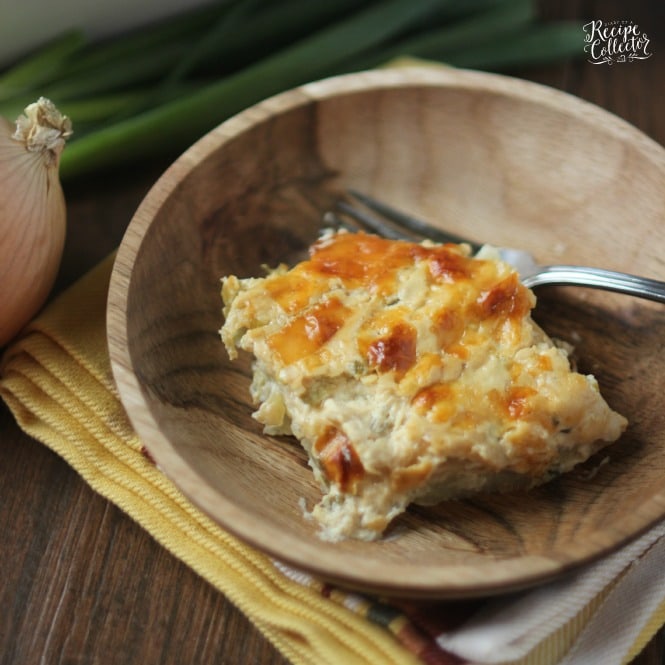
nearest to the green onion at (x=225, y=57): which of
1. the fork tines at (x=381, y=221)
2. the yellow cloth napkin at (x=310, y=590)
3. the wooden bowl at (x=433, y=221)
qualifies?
the wooden bowl at (x=433, y=221)

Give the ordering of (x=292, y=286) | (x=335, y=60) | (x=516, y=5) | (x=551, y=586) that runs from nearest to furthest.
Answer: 1. (x=551, y=586)
2. (x=292, y=286)
3. (x=335, y=60)
4. (x=516, y=5)

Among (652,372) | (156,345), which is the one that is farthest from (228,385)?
(652,372)

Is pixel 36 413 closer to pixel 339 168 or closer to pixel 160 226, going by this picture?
pixel 160 226

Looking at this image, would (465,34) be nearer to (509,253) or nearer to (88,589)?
(509,253)

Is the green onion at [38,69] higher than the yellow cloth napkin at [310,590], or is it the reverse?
the green onion at [38,69]

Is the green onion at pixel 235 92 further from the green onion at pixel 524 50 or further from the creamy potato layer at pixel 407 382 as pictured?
the creamy potato layer at pixel 407 382

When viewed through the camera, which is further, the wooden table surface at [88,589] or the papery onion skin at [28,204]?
the papery onion skin at [28,204]
